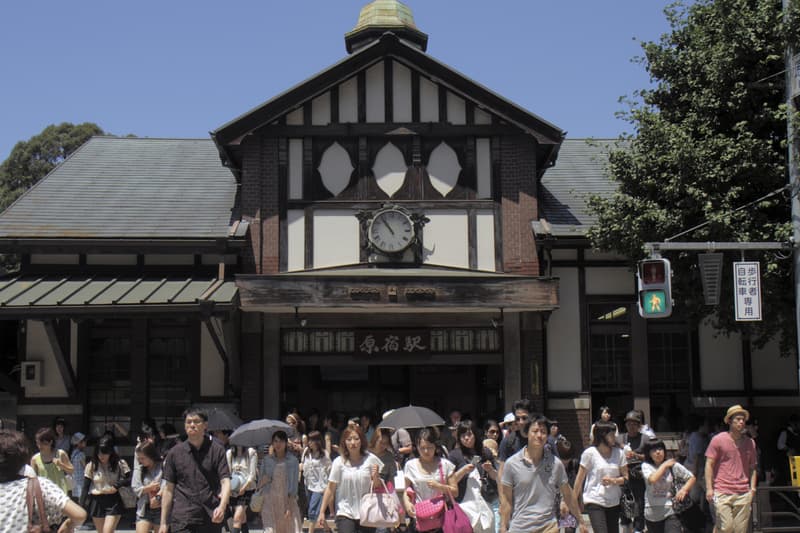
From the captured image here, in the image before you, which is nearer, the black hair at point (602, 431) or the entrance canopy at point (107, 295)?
the black hair at point (602, 431)

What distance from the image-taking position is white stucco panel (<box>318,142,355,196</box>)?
60.8 feet

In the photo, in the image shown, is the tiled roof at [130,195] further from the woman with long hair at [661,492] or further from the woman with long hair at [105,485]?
the woman with long hair at [661,492]

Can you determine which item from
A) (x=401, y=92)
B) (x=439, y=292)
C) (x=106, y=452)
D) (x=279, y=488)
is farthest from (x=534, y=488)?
(x=401, y=92)

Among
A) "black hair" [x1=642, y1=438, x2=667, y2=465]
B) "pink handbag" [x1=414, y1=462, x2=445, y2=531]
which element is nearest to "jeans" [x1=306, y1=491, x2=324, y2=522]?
"pink handbag" [x1=414, y1=462, x2=445, y2=531]

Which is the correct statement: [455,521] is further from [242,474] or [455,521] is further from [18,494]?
[242,474]

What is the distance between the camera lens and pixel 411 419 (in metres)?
11.9

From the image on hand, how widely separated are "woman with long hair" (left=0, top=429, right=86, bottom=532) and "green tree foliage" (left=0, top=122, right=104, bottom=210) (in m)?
38.5

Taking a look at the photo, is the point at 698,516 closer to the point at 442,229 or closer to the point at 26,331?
the point at 442,229

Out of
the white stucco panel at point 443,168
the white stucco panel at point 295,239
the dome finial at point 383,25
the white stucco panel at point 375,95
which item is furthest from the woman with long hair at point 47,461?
the dome finial at point 383,25

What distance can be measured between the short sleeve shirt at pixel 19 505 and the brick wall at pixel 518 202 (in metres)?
12.6

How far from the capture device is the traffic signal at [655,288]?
44.0 ft

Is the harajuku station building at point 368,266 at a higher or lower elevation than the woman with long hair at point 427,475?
higher

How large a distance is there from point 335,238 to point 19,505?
39.9 feet

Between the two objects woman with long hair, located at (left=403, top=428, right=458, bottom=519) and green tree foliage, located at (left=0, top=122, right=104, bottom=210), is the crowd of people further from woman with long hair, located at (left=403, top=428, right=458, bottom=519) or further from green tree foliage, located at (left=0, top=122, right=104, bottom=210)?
green tree foliage, located at (left=0, top=122, right=104, bottom=210)
